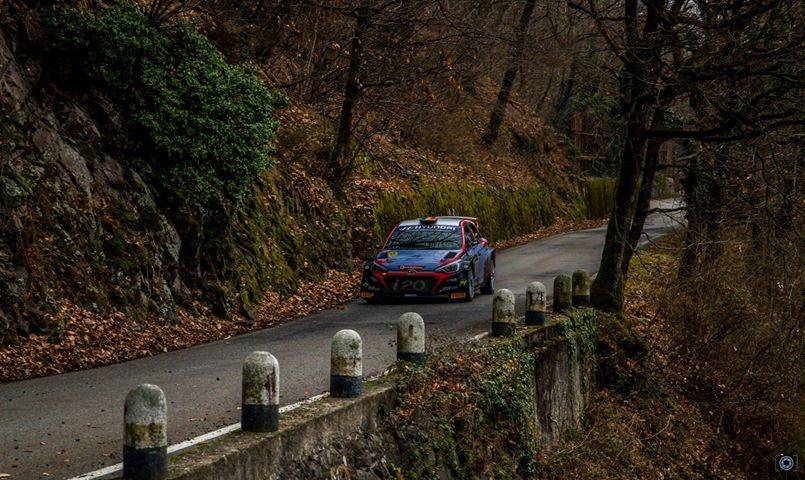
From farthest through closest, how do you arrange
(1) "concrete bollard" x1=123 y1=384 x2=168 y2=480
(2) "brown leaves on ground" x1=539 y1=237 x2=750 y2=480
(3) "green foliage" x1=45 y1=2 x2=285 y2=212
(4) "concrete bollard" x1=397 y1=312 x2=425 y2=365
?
(3) "green foliage" x1=45 y1=2 x2=285 y2=212 → (2) "brown leaves on ground" x1=539 y1=237 x2=750 y2=480 → (4) "concrete bollard" x1=397 y1=312 x2=425 y2=365 → (1) "concrete bollard" x1=123 y1=384 x2=168 y2=480

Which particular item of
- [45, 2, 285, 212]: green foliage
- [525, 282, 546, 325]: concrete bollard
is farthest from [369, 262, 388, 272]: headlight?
[525, 282, 546, 325]: concrete bollard

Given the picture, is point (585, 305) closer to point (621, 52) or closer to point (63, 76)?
point (621, 52)

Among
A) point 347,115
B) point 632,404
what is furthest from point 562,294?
point 347,115

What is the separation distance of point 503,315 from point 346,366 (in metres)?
4.71

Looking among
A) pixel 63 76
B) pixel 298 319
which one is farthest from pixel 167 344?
pixel 63 76

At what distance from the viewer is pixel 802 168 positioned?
58.6 ft

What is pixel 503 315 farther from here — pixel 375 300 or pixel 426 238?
pixel 426 238

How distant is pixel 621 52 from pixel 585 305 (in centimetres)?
426

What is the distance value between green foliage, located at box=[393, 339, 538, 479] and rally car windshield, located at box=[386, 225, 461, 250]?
7.86m

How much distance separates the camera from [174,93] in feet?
51.5

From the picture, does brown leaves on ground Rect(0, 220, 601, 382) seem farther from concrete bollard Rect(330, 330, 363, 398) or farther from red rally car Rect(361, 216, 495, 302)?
concrete bollard Rect(330, 330, 363, 398)

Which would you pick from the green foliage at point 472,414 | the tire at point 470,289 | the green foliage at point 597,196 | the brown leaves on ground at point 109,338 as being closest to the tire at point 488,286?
the tire at point 470,289

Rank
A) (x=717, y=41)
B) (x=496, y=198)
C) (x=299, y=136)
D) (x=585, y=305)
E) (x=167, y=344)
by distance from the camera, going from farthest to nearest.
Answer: (x=496, y=198) < (x=299, y=136) < (x=585, y=305) < (x=717, y=41) < (x=167, y=344)

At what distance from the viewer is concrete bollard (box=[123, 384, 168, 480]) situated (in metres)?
4.84
